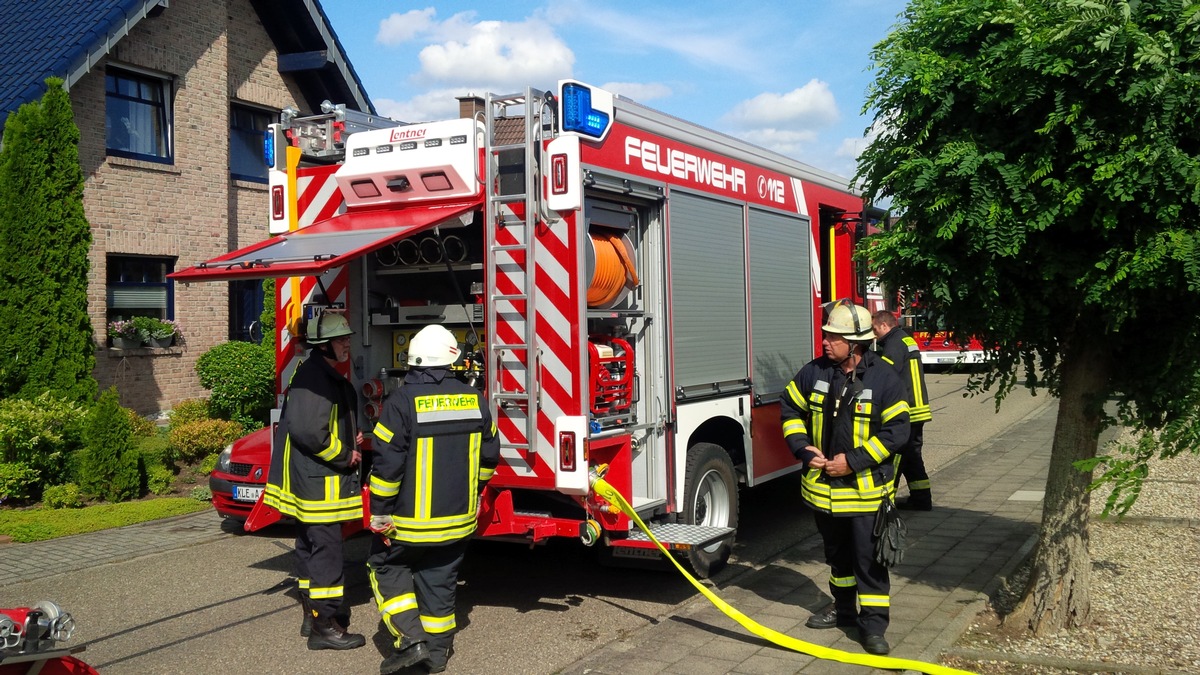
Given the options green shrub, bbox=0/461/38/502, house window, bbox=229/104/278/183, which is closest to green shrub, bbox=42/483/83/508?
green shrub, bbox=0/461/38/502

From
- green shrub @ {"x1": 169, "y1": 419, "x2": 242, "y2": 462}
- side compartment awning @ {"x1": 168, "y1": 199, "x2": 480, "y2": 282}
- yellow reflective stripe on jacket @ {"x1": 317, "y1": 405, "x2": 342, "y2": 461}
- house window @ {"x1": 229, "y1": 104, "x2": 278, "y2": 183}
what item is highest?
house window @ {"x1": 229, "y1": 104, "x2": 278, "y2": 183}

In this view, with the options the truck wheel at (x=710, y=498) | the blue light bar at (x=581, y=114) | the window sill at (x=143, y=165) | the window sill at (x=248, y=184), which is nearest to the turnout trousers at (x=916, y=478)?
the truck wheel at (x=710, y=498)

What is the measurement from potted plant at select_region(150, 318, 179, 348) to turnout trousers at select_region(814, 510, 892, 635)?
10787 millimetres

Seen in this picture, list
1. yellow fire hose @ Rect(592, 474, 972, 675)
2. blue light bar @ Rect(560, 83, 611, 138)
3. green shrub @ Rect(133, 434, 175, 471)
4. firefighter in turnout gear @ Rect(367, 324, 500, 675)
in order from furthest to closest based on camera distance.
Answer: green shrub @ Rect(133, 434, 175, 471)
blue light bar @ Rect(560, 83, 611, 138)
firefighter in turnout gear @ Rect(367, 324, 500, 675)
yellow fire hose @ Rect(592, 474, 972, 675)

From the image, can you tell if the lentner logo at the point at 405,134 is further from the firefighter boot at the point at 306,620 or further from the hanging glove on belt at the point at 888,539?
the hanging glove on belt at the point at 888,539

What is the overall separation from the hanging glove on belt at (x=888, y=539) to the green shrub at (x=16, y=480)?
8103 millimetres

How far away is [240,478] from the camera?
8.16 m

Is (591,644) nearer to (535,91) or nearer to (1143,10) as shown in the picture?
(535,91)

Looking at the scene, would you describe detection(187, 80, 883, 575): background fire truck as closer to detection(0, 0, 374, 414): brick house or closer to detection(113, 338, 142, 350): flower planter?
detection(113, 338, 142, 350): flower planter

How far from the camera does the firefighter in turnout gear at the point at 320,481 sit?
552 cm

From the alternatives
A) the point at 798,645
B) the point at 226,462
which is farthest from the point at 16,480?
the point at 798,645

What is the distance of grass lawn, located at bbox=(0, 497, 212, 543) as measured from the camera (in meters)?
8.67

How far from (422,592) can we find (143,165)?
10648mm

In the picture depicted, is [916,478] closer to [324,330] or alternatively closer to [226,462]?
[324,330]
